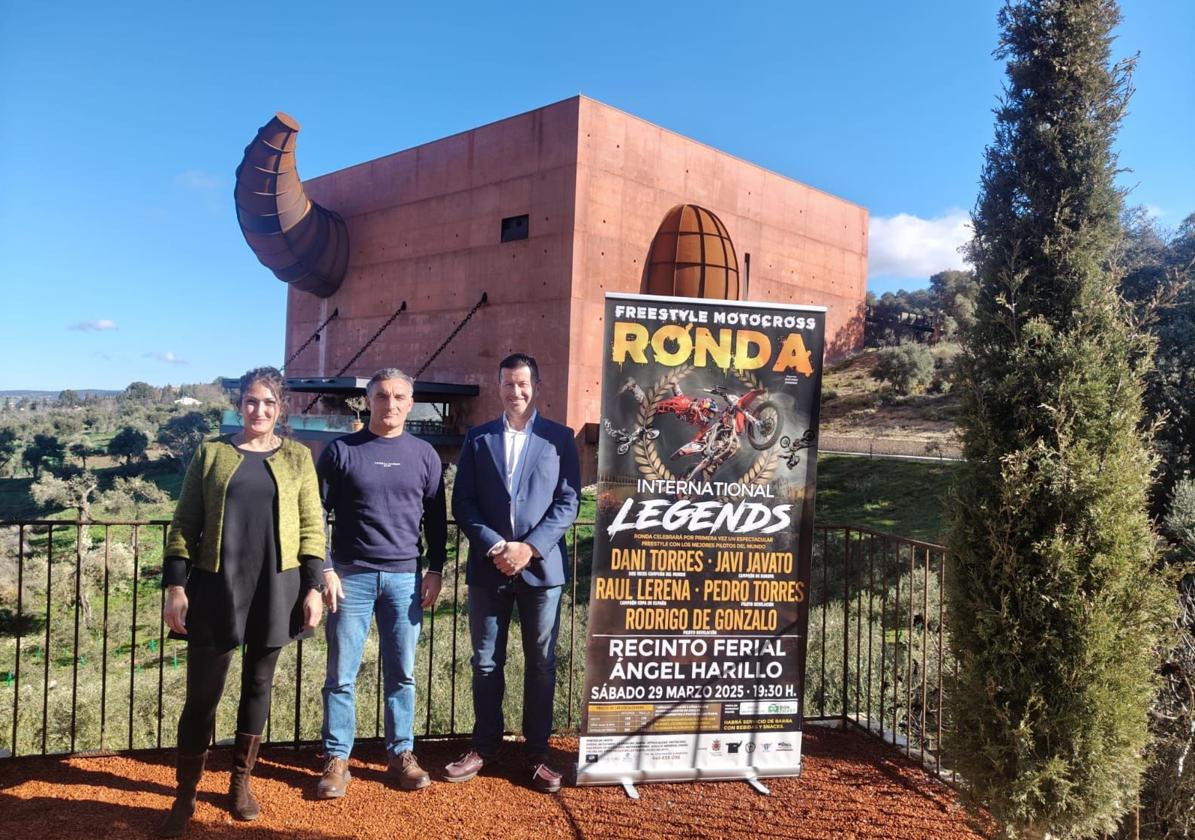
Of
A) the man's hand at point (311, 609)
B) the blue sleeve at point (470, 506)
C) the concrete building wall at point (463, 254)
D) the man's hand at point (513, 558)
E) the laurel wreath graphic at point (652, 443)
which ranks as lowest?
the man's hand at point (311, 609)

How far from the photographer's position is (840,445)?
85.3ft

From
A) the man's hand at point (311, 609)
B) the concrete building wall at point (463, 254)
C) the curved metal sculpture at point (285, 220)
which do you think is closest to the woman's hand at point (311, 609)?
the man's hand at point (311, 609)

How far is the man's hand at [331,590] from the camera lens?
3342 millimetres

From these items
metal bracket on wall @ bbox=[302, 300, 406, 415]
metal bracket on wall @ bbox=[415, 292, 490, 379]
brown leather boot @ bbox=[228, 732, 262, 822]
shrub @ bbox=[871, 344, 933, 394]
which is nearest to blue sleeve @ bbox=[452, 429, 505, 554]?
brown leather boot @ bbox=[228, 732, 262, 822]

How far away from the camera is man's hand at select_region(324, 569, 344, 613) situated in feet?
11.0

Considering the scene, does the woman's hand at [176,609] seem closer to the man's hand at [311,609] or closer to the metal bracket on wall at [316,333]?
the man's hand at [311,609]

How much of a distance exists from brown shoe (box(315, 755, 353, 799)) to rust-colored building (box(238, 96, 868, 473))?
717 inches

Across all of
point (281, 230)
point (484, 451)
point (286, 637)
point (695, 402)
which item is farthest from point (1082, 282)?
point (281, 230)

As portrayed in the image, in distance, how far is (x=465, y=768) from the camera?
11.9 feet

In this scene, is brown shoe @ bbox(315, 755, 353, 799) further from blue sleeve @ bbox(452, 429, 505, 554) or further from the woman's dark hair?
the woman's dark hair

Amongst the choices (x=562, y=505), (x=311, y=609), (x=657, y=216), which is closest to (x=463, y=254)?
(x=657, y=216)

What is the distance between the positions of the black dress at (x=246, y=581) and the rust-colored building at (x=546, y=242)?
1830cm

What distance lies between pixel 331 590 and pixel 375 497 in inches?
17.7

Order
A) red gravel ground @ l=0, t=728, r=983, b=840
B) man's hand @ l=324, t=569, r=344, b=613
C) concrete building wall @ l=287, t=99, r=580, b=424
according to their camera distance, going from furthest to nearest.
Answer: concrete building wall @ l=287, t=99, r=580, b=424 < man's hand @ l=324, t=569, r=344, b=613 < red gravel ground @ l=0, t=728, r=983, b=840
